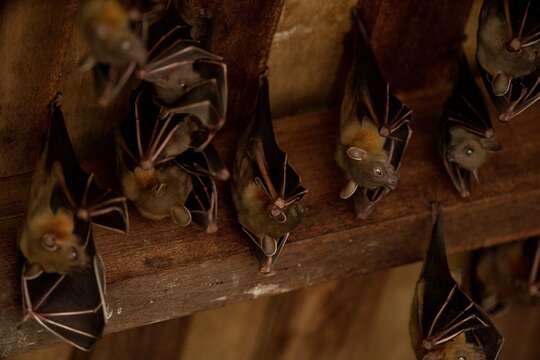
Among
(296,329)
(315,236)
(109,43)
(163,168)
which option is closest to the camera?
(109,43)

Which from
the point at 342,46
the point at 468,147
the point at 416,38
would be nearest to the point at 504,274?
the point at 468,147

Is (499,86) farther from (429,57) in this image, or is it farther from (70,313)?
(70,313)

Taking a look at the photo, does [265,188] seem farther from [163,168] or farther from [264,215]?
[163,168]

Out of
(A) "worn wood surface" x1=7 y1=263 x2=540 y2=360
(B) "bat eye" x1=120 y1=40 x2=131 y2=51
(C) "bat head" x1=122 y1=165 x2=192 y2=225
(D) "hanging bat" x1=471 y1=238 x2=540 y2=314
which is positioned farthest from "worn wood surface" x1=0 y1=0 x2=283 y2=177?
(D) "hanging bat" x1=471 y1=238 x2=540 y2=314

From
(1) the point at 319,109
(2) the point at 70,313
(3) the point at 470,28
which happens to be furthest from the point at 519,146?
(2) the point at 70,313

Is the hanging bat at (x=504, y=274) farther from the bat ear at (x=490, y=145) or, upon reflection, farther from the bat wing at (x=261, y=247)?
the bat wing at (x=261, y=247)

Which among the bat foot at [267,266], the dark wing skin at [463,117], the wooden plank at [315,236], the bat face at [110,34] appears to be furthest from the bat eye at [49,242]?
the dark wing skin at [463,117]

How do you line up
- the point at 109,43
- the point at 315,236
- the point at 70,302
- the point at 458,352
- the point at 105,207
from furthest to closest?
the point at 458,352
the point at 315,236
the point at 70,302
the point at 105,207
the point at 109,43
